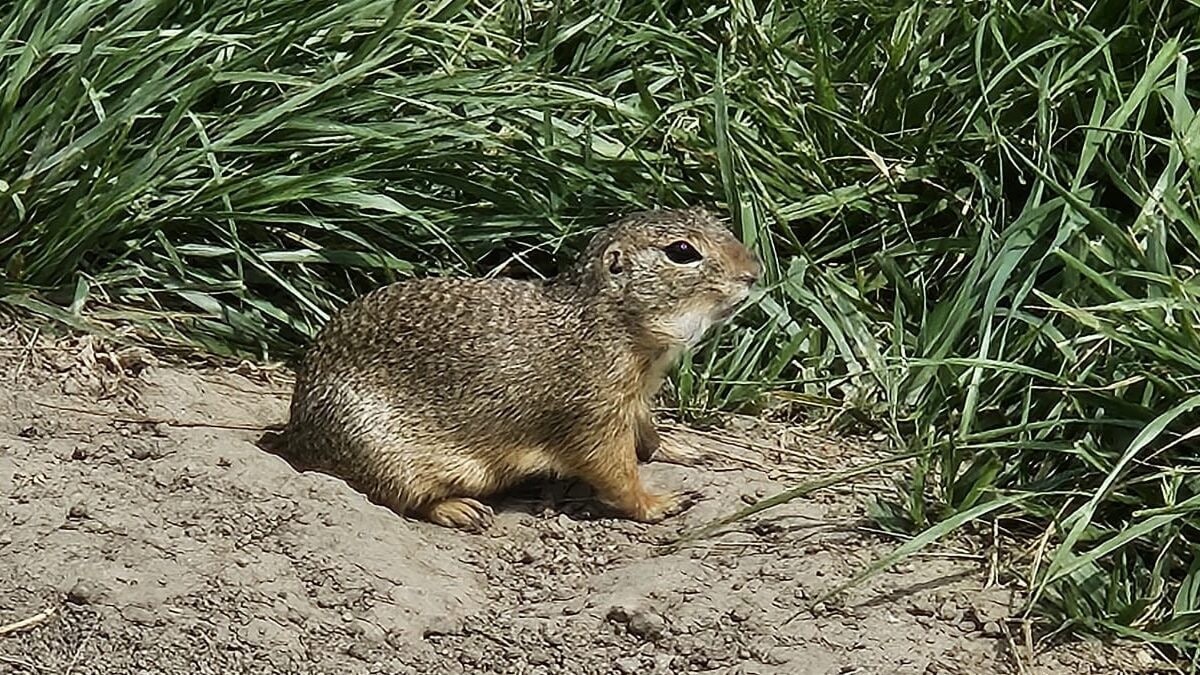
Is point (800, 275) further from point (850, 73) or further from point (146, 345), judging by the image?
point (146, 345)

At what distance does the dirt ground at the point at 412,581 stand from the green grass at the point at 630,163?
0.51 m

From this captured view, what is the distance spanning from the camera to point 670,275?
4719 millimetres

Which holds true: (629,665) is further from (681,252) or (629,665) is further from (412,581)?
(681,252)

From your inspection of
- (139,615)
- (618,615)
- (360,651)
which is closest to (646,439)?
(618,615)

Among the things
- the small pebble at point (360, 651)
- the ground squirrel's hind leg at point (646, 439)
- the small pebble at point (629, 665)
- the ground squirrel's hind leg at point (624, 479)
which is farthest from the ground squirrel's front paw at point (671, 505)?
the small pebble at point (360, 651)

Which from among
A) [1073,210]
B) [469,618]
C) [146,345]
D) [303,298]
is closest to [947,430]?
[1073,210]

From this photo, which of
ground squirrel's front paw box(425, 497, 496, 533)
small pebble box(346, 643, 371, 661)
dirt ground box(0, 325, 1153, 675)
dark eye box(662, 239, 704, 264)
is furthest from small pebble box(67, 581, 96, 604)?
dark eye box(662, 239, 704, 264)

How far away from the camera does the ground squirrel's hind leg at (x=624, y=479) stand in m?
4.70

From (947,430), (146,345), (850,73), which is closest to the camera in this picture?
(947,430)

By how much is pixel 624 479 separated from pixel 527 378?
348 millimetres

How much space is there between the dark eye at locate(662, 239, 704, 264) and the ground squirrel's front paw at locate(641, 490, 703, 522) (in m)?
0.58

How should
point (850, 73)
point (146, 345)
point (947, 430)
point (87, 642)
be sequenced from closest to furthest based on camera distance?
point (87, 642) < point (947, 430) < point (146, 345) < point (850, 73)

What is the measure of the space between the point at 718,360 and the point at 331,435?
1104mm

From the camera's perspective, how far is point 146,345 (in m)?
5.19
